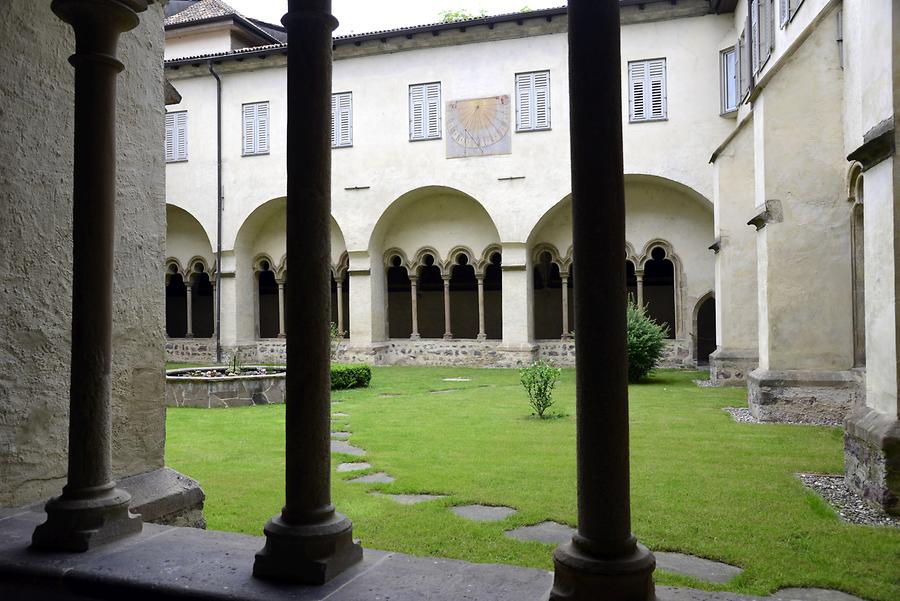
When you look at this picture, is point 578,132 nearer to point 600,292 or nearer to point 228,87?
point 600,292

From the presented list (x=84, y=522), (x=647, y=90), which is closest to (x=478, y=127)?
(x=647, y=90)

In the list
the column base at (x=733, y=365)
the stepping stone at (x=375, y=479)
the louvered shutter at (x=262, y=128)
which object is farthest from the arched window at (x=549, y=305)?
the stepping stone at (x=375, y=479)

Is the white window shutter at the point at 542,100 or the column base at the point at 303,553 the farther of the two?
the white window shutter at the point at 542,100

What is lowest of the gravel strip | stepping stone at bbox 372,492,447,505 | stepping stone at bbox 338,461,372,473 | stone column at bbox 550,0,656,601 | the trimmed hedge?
the gravel strip

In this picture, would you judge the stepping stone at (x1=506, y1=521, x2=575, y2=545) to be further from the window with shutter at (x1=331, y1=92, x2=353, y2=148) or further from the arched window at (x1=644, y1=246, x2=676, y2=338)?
the arched window at (x1=644, y1=246, x2=676, y2=338)

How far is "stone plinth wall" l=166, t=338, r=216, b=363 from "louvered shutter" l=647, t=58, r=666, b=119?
534 inches

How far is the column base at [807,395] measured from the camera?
8.46 m

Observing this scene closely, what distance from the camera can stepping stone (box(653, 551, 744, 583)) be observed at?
371 centimetres

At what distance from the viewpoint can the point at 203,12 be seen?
75.7 feet

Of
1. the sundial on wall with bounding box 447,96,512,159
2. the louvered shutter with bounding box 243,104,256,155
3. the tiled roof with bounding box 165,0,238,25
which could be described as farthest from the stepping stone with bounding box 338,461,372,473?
the tiled roof with bounding box 165,0,238,25

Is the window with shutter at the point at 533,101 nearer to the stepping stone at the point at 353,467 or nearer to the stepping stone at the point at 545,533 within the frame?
the stepping stone at the point at 353,467

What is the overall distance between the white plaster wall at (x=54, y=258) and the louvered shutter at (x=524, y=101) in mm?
14491

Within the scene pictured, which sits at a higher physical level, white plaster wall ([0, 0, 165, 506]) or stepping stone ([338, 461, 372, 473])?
white plaster wall ([0, 0, 165, 506])

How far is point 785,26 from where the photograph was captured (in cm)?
1099
